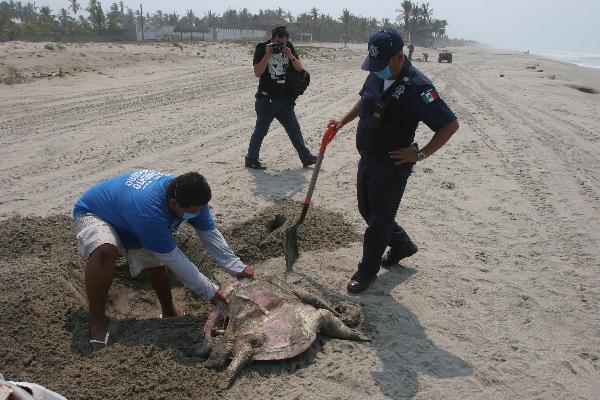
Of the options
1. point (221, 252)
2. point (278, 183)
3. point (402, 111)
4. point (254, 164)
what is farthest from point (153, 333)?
point (254, 164)

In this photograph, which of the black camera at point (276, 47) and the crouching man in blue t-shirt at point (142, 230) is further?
the black camera at point (276, 47)

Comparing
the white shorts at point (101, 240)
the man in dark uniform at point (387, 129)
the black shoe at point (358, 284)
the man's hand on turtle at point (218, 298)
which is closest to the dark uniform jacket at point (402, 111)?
the man in dark uniform at point (387, 129)

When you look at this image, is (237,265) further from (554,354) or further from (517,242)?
(517,242)

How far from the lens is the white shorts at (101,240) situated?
3.11 m

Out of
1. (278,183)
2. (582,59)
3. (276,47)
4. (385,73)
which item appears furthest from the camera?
(582,59)

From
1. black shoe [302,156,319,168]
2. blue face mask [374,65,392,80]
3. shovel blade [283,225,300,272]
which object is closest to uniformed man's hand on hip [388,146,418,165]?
blue face mask [374,65,392,80]

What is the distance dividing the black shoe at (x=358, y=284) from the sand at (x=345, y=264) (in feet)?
0.24

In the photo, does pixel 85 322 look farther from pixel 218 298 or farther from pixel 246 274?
pixel 246 274

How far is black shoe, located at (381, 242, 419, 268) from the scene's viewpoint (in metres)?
4.09

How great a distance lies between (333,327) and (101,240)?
1597 mm

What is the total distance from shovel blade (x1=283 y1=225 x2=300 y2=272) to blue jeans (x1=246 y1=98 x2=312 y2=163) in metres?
2.62

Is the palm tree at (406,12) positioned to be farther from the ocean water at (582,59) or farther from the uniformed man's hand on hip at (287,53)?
the uniformed man's hand on hip at (287,53)

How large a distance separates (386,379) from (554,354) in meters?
1.15

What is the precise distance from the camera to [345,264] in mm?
4242
